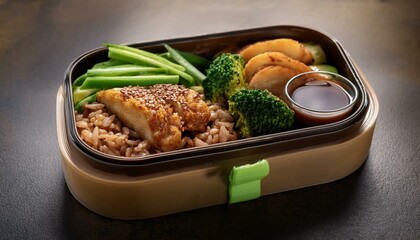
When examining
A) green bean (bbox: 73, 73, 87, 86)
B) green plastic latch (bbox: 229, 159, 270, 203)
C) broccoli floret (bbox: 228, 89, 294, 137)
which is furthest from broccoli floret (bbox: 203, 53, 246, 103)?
green bean (bbox: 73, 73, 87, 86)

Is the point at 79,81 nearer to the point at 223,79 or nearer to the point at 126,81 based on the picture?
the point at 126,81

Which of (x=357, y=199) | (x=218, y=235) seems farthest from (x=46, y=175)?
(x=357, y=199)

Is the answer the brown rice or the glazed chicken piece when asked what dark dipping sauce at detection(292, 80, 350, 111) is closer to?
the brown rice

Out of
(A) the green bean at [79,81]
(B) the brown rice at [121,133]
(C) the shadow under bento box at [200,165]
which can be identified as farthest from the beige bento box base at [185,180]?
(A) the green bean at [79,81]

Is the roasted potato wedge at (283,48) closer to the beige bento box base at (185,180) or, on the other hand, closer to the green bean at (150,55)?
the green bean at (150,55)

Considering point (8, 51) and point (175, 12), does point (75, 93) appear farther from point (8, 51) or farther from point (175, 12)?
point (175, 12)
